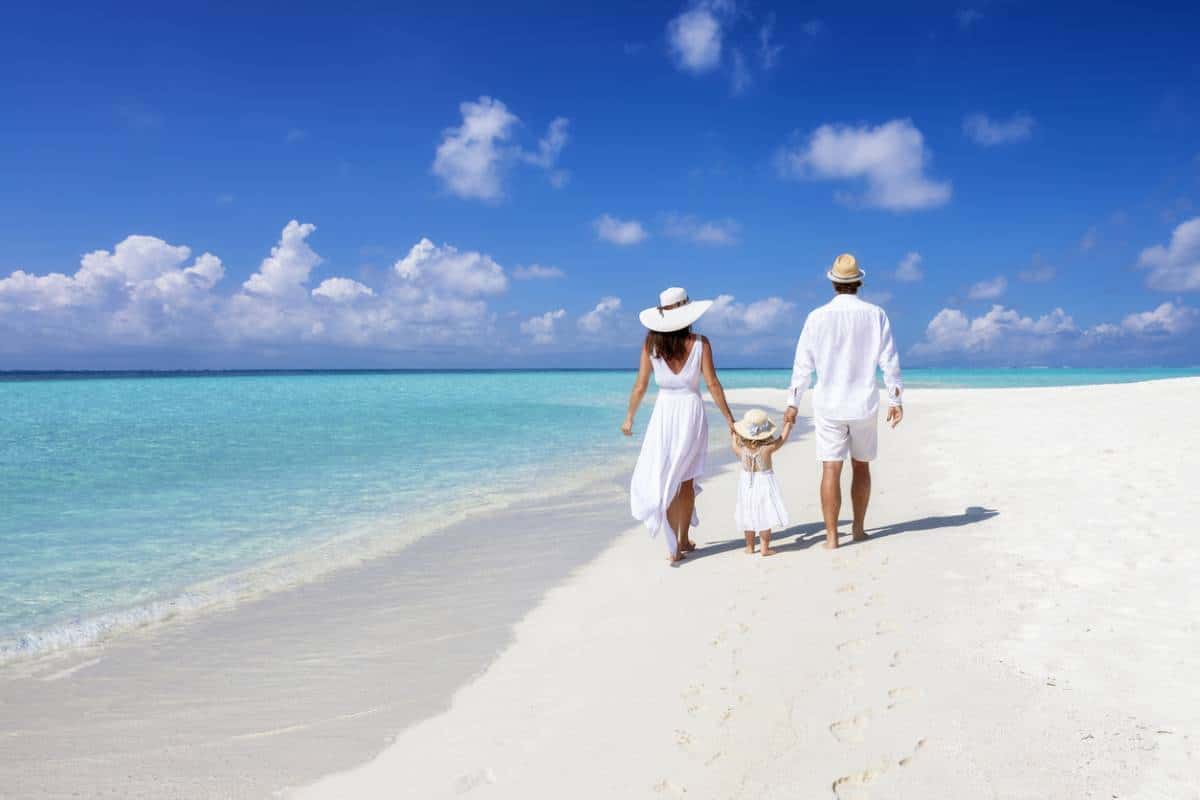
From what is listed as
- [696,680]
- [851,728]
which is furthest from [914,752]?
[696,680]

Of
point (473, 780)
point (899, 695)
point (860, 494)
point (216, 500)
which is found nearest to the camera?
point (473, 780)

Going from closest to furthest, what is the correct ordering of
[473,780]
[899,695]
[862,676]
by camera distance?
[473,780] < [899,695] < [862,676]

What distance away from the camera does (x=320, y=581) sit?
6.77m

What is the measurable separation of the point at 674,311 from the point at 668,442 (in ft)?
3.60

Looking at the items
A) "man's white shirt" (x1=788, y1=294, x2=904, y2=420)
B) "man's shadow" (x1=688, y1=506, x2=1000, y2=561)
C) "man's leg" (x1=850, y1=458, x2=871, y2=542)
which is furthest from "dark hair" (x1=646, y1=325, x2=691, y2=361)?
"man's shadow" (x1=688, y1=506, x2=1000, y2=561)

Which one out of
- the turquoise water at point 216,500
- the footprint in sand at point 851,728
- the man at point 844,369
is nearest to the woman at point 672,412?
the man at point 844,369

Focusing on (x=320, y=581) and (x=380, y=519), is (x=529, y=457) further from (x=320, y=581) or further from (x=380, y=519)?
(x=320, y=581)

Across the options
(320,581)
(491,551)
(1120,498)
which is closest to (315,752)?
(320,581)

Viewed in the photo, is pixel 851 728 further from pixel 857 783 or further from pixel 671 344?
pixel 671 344

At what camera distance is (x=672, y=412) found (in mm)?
6020

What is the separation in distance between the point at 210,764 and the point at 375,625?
2.01 m

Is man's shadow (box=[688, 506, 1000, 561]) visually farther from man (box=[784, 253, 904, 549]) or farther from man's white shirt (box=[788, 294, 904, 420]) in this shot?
man's white shirt (box=[788, 294, 904, 420])

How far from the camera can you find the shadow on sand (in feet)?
21.1

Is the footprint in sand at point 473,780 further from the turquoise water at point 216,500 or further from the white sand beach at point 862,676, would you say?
the turquoise water at point 216,500
